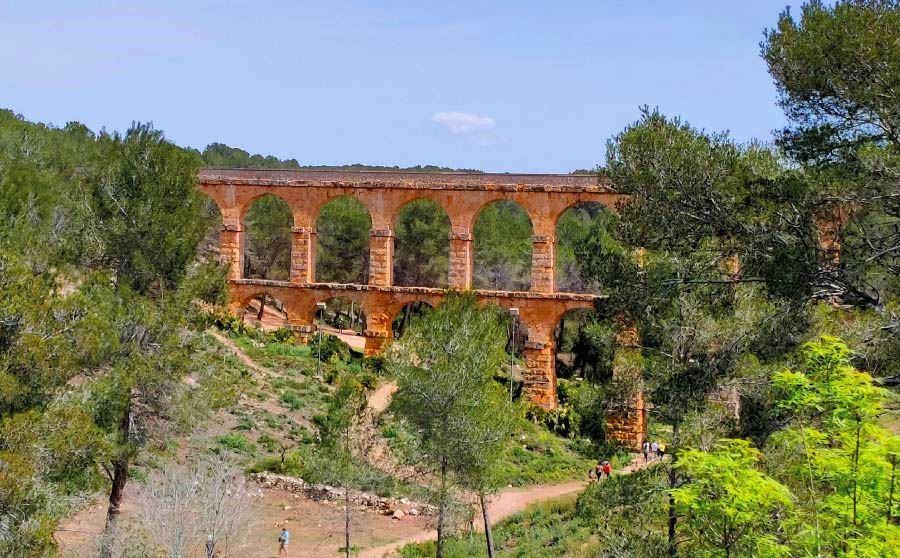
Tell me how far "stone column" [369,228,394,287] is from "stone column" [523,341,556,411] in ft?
17.5

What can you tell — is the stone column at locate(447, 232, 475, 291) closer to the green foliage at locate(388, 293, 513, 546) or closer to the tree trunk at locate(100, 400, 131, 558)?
the green foliage at locate(388, 293, 513, 546)

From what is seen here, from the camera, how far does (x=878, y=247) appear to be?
328 inches

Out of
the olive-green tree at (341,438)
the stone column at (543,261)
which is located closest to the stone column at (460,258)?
the stone column at (543,261)

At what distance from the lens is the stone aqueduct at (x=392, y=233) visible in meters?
27.0

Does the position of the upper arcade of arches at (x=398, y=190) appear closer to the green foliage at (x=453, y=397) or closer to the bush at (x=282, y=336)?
the bush at (x=282, y=336)

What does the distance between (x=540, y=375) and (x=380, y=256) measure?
258 inches

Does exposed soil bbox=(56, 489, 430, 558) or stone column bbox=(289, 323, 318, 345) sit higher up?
stone column bbox=(289, 323, 318, 345)

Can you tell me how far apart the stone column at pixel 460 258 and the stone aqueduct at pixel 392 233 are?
3 centimetres

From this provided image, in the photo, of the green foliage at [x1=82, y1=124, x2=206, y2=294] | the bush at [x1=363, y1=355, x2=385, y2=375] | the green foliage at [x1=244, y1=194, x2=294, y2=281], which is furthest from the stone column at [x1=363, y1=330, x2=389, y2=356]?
the green foliage at [x1=82, y1=124, x2=206, y2=294]

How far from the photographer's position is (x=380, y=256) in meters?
28.9

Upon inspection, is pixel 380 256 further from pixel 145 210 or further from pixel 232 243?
pixel 145 210

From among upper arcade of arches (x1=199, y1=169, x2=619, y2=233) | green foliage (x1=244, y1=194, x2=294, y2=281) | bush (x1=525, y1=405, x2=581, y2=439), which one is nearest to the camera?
bush (x1=525, y1=405, x2=581, y2=439)

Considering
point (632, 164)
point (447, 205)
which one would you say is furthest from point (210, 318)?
point (447, 205)

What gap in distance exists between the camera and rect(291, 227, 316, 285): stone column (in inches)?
1156
